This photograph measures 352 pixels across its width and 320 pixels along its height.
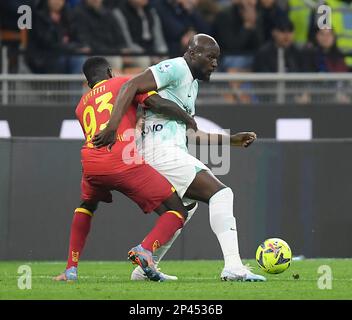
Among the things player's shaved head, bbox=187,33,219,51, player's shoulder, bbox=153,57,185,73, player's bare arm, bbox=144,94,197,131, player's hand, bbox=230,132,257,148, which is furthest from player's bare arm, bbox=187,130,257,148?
player's shaved head, bbox=187,33,219,51

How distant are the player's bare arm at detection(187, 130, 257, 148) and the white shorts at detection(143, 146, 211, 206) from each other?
0.46 m

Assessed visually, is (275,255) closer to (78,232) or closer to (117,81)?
(78,232)

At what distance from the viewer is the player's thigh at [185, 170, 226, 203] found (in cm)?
912

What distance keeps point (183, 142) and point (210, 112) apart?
544 cm

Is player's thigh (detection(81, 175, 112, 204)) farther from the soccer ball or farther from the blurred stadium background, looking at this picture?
the blurred stadium background

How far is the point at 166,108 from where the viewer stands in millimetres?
9133

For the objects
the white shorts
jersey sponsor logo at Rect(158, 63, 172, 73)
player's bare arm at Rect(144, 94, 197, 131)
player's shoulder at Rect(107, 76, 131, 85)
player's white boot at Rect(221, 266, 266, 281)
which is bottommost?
player's white boot at Rect(221, 266, 266, 281)

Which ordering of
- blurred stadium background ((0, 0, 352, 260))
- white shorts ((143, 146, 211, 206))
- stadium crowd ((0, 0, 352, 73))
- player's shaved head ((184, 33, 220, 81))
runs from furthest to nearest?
stadium crowd ((0, 0, 352, 73)) < blurred stadium background ((0, 0, 352, 260)) < player's shaved head ((184, 33, 220, 81)) < white shorts ((143, 146, 211, 206))

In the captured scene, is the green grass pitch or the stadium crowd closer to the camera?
the green grass pitch

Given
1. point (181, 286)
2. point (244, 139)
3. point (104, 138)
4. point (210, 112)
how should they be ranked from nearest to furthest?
1. point (181, 286)
2. point (104, 138)
3. point (244, 139)
4. point (210, 112)

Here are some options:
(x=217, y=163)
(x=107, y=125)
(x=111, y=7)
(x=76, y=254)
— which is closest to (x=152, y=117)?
(x=107, y=125)

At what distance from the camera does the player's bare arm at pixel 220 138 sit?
9477 millimetres

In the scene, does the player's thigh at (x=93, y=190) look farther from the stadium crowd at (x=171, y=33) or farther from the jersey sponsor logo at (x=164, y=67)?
the stadium crowd at (x=171, y=33)

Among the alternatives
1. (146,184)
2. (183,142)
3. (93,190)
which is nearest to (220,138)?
(183,142)
